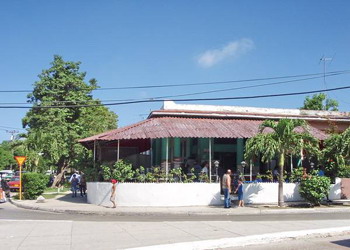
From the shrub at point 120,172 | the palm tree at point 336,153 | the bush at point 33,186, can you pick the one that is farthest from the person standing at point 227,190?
the bush at point 33,186

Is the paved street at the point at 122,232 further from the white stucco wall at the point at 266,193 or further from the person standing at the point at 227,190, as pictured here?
the white stucco wall at the point at 266,193

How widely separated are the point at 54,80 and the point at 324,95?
2818 cm

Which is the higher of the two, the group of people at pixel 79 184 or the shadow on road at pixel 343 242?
the group of people at pixel 79 184

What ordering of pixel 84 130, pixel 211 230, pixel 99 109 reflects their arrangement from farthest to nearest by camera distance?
pixel 99 109, pixel 84 130, pixel 211 230

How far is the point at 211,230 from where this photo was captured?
35.9 ft

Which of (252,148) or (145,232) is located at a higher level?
(252,148)

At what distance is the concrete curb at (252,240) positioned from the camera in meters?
8.61

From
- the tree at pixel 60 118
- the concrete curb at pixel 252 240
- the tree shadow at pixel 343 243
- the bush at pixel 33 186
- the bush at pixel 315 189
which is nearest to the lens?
the concrete curb at pixel 252 240

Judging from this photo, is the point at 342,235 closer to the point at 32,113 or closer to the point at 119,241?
the point at 119,241

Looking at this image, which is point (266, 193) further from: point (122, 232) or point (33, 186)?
point (33, 186)

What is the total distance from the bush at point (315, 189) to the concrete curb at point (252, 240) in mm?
6822

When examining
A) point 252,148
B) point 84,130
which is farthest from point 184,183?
point 84,130

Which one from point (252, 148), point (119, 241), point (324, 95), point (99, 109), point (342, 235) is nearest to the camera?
point (119, 241)

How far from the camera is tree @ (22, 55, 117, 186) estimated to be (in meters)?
33.3
